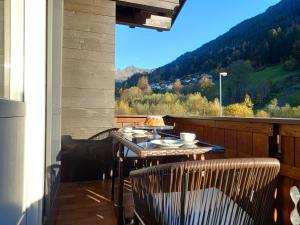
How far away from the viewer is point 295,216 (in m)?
1.00

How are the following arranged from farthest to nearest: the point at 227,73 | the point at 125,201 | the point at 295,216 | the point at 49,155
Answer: the point at 227,73, the point at 125,201, the point at 49,155, the point at 295,216

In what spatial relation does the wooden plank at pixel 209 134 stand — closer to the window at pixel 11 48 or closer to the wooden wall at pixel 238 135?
the wooden wall at pixel 238 135

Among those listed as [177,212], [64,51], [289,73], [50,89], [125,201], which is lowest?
[125,201]

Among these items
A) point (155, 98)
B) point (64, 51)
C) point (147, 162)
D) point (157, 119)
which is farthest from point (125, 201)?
point (155, 98)

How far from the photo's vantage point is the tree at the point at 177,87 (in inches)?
427

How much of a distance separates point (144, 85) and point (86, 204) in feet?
22.3

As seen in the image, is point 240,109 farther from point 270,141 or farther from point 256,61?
point 270,141

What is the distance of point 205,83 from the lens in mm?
12844

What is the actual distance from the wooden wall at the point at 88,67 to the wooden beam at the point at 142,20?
62 cm

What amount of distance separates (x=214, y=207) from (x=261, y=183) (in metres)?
0.24

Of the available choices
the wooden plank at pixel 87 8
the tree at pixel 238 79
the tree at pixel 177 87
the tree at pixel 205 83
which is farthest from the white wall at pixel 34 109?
the tree at pixel 238 79

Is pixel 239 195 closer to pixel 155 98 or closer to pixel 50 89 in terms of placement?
pixel 50 89

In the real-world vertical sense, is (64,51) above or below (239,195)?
above

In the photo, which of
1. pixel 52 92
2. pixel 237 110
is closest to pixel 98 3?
pixel 52 92
